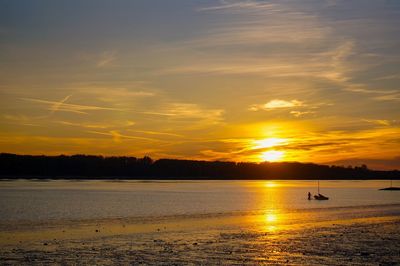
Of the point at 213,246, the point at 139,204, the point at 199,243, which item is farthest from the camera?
the point at 139,204

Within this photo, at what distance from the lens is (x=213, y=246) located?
98.1 feet

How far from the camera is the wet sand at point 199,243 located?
2523 centimetres

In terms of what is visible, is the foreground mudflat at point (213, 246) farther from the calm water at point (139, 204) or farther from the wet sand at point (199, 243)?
the calm water at point (139, 204)

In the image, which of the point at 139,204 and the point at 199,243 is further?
the point at 139,204

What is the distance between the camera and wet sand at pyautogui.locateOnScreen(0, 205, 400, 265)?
25.2 m

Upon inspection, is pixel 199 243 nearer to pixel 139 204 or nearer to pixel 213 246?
pixel 213 246

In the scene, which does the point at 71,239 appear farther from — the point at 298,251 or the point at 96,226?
the point at 298,251

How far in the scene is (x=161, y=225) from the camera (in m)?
43.9

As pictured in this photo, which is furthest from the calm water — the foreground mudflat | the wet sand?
the foreground mudflat

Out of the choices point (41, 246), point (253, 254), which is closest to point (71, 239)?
point (41, 246)

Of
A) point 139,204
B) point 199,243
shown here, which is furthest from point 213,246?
point 139,204

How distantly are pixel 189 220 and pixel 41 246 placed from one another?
66.4 ft

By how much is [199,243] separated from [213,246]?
5.16 ft

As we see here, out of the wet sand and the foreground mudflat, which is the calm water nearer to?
the wet sand
